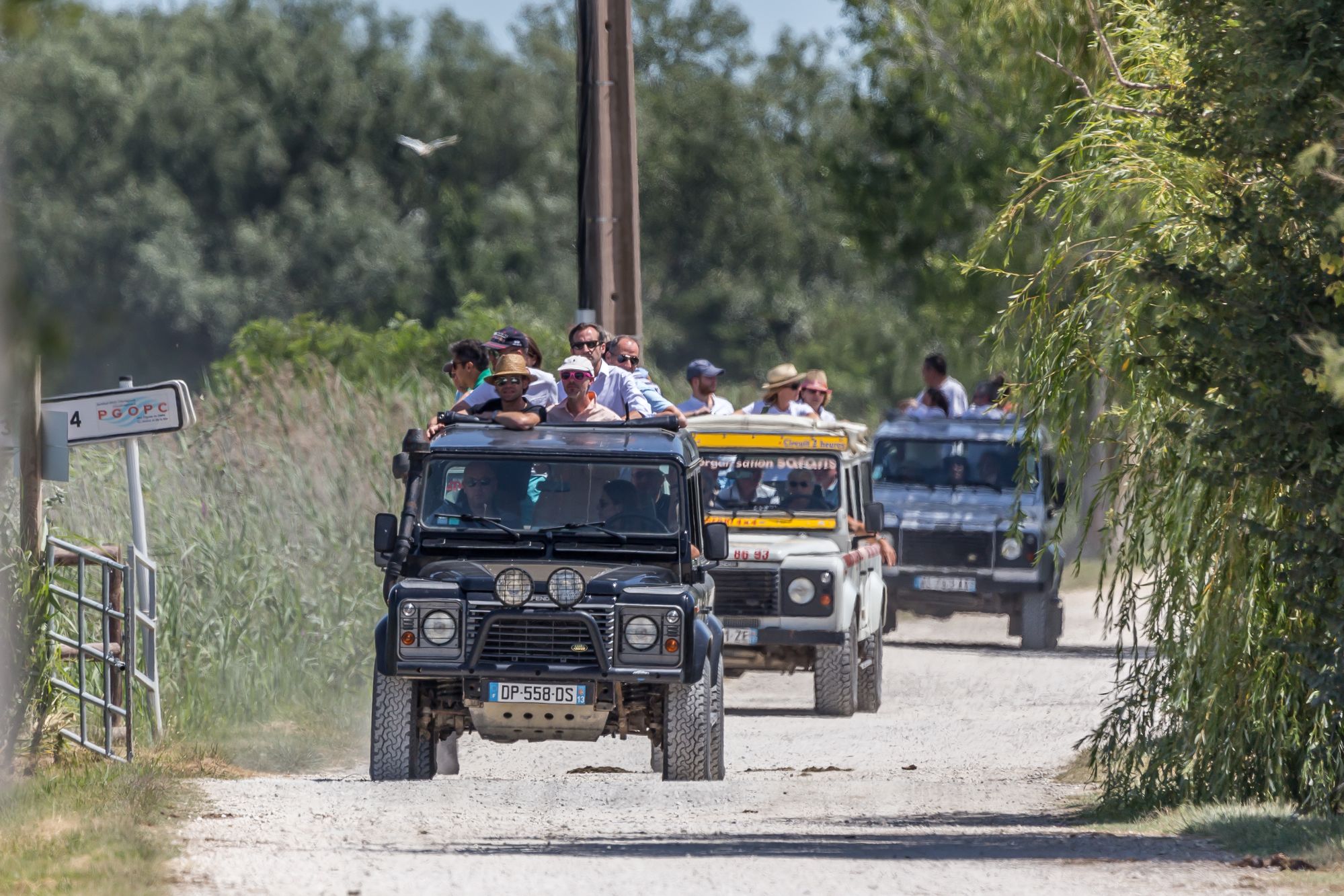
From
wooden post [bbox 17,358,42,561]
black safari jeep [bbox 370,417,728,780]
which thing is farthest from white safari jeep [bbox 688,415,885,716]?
wooden post [bbox 17,358,42,561]

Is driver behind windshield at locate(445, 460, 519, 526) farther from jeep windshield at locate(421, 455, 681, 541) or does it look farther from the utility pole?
the utility pole

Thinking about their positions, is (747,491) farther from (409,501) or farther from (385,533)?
(385,533)

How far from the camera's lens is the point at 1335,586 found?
30.5 feet

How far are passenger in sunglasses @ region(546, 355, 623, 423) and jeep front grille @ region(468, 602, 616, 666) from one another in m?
1.37

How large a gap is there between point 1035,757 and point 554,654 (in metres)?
3.88

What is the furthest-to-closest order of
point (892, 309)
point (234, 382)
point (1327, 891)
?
point (892, 309) < point (234, 382) < point (1327, 891)

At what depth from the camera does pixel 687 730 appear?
442 inches

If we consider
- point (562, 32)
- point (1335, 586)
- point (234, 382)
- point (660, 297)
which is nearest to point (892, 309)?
point (660, 297)

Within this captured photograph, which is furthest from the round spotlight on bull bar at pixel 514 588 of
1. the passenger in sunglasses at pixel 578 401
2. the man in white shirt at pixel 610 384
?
the man in white shirt at pixel 610 384

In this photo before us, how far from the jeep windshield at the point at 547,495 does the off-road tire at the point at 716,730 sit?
0.84 meters

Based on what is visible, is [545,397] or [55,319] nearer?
[55,319]

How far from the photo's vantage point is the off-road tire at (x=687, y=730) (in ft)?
36.8

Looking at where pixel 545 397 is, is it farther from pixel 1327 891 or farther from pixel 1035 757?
pixel 1327 891

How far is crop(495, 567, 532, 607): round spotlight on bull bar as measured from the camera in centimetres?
1091
